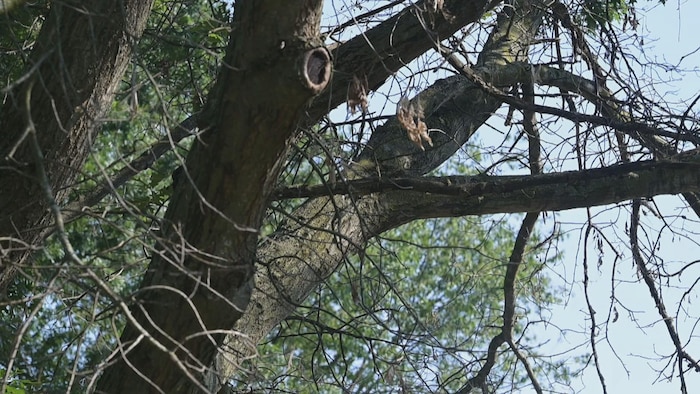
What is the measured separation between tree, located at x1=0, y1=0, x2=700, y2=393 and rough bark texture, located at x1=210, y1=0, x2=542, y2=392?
0.04 feet

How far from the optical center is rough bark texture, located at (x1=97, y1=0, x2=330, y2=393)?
305 centimetres

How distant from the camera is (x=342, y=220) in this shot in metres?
4.81

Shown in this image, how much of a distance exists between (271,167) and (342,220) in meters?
1.64

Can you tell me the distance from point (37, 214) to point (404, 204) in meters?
→ 1.72

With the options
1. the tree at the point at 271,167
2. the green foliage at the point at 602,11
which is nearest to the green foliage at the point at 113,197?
the tree at the point at 271,167

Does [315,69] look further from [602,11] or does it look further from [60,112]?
[602,11]

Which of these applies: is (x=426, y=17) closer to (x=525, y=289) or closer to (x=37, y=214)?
(x=37, y=214)

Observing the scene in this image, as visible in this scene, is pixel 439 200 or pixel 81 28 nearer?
pixel 81 28

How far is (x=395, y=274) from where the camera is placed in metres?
15.5

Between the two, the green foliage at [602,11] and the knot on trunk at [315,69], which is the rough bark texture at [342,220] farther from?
the knot on trunk at [315,69]

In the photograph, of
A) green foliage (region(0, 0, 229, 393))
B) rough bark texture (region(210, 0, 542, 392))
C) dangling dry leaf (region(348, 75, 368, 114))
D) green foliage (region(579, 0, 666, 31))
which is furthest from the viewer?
green foliage (region(579, 0, 666, 31))

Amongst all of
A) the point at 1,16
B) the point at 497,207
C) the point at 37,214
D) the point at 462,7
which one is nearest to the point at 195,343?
the point at 37,214

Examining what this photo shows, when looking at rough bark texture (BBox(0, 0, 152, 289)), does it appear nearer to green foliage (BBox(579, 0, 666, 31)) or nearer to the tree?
the tree

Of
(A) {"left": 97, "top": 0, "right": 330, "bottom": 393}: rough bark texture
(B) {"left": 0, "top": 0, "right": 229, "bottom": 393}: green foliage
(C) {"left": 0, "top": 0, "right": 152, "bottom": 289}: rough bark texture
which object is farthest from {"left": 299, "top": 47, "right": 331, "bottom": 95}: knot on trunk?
(C) {"left": 0, "top": 0, "right": 152, "bottom": 289}: rough bark texture
